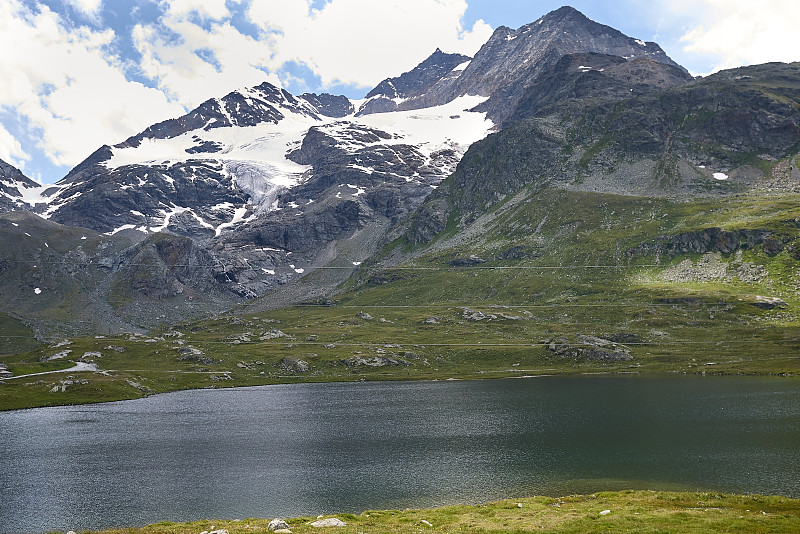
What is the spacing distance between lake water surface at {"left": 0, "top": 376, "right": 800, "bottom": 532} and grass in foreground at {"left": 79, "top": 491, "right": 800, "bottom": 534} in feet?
34.9

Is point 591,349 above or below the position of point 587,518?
below

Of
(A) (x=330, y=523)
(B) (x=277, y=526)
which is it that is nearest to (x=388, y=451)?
(A) (x=330, y=523)

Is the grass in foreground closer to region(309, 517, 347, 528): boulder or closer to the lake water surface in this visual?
region(309, 517, 347, 528): boulder

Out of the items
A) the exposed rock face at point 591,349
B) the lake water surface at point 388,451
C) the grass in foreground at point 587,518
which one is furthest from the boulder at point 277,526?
the exposed rock face at point 591,349

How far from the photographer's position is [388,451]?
86000mm

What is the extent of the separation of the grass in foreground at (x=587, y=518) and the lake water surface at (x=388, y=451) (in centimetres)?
1064

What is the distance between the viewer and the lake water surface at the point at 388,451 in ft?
210

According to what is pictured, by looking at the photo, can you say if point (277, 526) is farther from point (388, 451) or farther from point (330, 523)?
point (388, 451)

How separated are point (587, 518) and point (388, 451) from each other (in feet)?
152

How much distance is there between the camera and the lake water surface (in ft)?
210

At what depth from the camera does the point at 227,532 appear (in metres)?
39.4

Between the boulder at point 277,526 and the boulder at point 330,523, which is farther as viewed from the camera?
the boulder at point 330,523

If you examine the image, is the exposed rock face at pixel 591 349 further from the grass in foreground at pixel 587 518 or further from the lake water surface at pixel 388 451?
the grass in foreground at pixel 587 518

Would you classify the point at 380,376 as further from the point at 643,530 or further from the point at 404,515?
the point at 643,530
